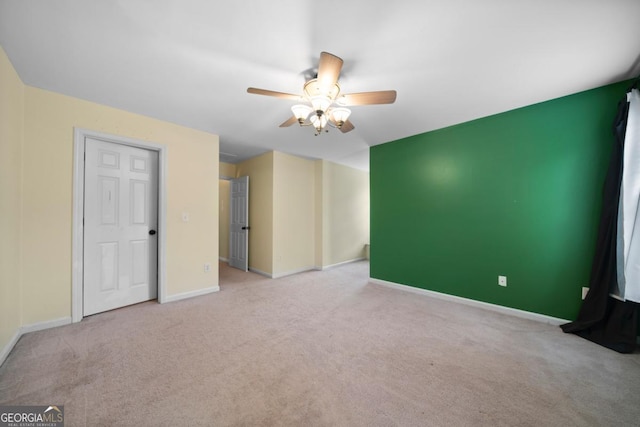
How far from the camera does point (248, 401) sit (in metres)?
1.42

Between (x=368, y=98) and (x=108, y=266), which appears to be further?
(x=108, y=266)

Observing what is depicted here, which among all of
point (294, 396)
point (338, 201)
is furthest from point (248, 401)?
point (338, 201)

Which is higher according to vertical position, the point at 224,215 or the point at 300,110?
the point at 300,110

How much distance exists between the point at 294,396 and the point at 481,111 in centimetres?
347

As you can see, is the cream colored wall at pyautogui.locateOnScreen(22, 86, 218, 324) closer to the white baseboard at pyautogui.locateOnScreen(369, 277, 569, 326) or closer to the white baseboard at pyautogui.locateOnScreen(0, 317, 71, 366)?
the white baseboard at pyautogui.locateOnScreen(0, 317, 71, 366)

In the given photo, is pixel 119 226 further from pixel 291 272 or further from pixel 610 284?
pixel 610 284

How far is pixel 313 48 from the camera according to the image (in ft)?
5.45

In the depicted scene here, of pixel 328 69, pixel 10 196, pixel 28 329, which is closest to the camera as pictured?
pixel 328 69

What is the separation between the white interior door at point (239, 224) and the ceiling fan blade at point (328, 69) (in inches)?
133

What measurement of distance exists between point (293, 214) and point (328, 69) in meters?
3.36

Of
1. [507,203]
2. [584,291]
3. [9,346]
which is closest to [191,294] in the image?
[9,346]

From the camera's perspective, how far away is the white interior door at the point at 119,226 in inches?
101

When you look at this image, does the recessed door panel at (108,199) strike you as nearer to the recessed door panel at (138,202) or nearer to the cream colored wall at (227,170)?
the recessed door panel at (138,202)

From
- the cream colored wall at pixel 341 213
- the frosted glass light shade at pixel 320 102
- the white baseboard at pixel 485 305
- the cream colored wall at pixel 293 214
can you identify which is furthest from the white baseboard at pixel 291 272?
the frosted glass light shade at pixel 320 102
